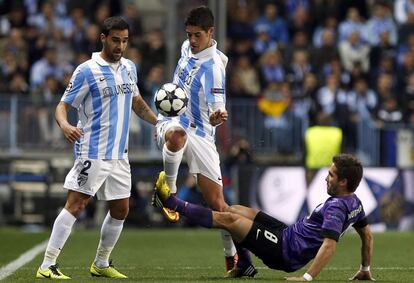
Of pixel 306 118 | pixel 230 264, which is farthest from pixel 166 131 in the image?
pixel 306 118

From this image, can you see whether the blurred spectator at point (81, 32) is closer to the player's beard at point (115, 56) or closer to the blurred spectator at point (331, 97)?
the blurred spectator at point (331, 97)

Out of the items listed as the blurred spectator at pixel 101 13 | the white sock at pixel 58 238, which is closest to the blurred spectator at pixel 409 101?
the blurred spectator at pixel 101 13

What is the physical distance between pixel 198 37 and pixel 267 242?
6.93ft

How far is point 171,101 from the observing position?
35.9 feet

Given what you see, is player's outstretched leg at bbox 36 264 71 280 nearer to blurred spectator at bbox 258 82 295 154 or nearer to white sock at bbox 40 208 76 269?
white sock at bbox 40 208 76 269

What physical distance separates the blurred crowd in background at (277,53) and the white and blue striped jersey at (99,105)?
424 inches

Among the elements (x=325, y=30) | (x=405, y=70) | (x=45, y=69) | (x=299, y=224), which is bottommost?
(x=299, y=224)

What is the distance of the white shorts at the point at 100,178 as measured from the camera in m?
10.8

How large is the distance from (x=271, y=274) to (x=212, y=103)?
1787 mm

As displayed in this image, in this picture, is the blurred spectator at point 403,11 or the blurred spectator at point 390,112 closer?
the blurred spectator at point 390,112

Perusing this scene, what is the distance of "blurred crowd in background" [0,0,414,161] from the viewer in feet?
74.0

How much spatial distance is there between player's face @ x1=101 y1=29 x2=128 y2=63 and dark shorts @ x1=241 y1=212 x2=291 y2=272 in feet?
6.59

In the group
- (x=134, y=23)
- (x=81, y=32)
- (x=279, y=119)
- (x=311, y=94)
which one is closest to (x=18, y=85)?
(x=81, y=32)

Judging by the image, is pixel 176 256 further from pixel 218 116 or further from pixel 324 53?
pixel 324 53
